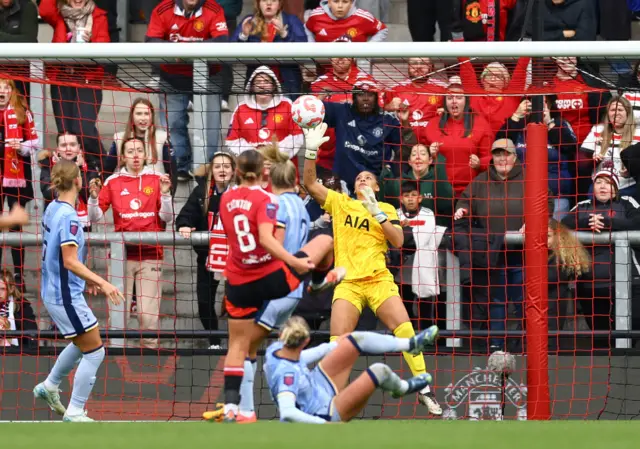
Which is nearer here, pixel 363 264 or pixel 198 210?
pixel 363 264

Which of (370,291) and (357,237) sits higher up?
(357,237)

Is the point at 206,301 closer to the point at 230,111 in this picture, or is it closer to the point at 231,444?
the point at 230,111

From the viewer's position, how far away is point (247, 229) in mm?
7496

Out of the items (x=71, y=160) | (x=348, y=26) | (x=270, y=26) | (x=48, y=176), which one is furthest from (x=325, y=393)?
(x=348, y=26)

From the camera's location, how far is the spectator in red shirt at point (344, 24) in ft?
35.7

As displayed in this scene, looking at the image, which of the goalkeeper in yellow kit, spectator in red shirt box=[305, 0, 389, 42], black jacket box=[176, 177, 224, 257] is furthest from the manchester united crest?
black jacket box=[176, 177, 224, 257]

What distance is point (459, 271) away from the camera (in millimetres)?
9375

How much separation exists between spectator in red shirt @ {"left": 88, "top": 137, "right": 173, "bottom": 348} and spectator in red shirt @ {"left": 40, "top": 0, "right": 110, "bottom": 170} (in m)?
0.28

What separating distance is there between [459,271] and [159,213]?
237cm

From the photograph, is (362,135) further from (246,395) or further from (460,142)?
(246,395)

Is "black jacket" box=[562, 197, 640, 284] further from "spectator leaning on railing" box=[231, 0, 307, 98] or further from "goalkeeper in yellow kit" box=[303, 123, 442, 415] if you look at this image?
"spectator leaning on railing" box=[231, 0, 307, 98]

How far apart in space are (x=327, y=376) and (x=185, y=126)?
326cm

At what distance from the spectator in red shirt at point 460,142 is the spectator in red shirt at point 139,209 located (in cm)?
218

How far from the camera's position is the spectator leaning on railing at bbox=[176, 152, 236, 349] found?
375 inches
